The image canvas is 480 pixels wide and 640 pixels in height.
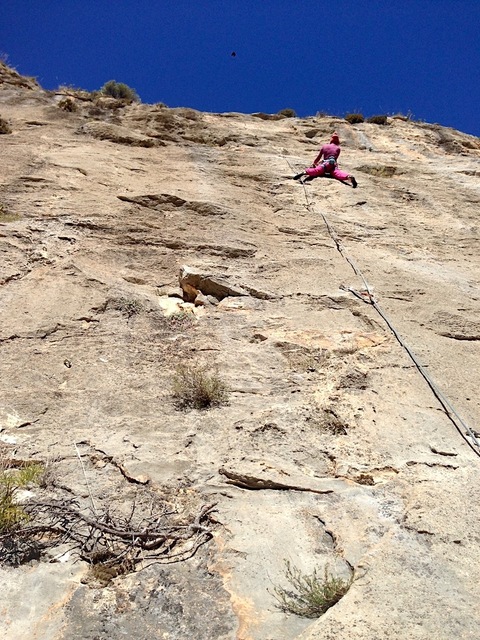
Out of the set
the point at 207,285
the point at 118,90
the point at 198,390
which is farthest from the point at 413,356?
the point at 118,90

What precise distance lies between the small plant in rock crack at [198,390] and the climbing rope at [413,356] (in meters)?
1.60

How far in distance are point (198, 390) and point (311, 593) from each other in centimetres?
196

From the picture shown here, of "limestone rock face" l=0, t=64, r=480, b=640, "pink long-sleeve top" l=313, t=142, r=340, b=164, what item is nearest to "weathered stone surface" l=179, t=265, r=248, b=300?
"limestone rock face" l=0, t=64, r=480, b=640

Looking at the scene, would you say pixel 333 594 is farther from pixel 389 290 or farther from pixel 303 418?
pixel 389 290

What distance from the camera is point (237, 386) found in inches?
173

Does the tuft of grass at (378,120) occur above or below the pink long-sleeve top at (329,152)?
above

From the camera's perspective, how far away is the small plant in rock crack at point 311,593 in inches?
92.8

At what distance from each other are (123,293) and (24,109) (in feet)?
22.2

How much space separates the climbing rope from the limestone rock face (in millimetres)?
26

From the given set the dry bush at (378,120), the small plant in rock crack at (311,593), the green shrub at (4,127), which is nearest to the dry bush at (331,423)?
the small plant in rock crack at (311,593)

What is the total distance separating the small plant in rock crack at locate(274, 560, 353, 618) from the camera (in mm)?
2357

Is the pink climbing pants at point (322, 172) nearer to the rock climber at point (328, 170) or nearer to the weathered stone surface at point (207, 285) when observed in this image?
the rock climber at point (328, 170)

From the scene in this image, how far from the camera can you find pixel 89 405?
4082mm

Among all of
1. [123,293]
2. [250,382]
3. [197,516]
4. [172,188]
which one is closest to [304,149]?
[172,188]
